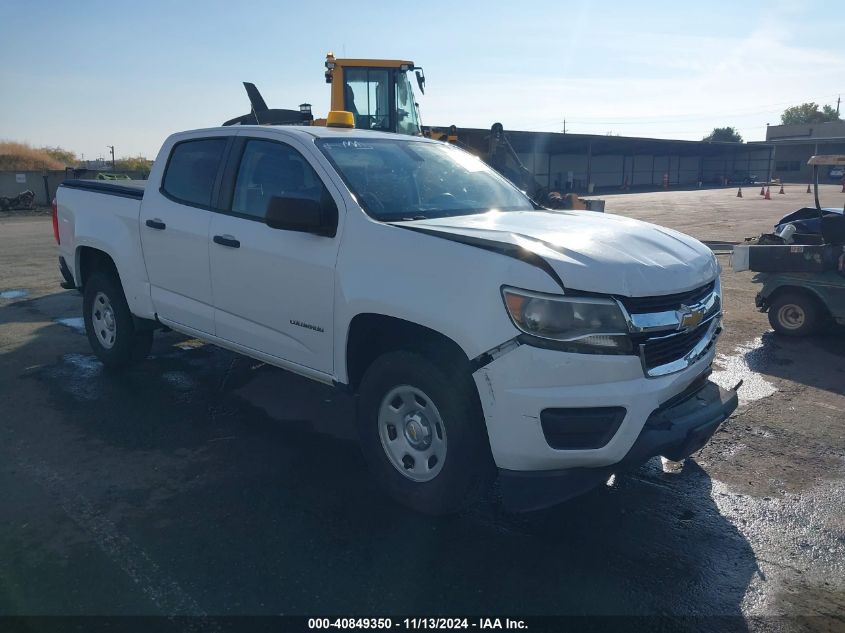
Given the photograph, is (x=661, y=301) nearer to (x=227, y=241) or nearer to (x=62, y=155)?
(x=227, y=241)

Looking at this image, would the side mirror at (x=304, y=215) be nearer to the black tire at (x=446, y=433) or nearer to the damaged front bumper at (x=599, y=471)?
the black tire at (x=446, y=433)

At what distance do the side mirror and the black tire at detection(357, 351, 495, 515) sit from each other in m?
0.82

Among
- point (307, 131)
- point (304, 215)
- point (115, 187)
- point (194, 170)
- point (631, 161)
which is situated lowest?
point (304, 215)

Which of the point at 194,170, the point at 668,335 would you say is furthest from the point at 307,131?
the point at 668,335

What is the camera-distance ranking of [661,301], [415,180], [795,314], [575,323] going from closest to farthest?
[575,323] → [661,301] → [415,180] → [795,314]

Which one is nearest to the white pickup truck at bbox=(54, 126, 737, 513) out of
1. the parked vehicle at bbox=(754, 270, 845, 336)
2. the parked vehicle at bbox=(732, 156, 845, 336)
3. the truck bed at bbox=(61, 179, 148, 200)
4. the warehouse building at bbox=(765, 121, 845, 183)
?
the truck bed at bbox=(61, 179, 148, 200)

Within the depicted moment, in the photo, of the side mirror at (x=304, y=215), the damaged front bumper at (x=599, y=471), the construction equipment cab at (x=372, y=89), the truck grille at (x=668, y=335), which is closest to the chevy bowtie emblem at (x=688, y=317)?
the truck grille at (x=668, y=335)

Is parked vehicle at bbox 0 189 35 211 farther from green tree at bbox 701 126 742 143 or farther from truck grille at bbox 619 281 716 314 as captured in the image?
green tree at bbox 701 126 742 143

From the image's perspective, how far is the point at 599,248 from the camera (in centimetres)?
325

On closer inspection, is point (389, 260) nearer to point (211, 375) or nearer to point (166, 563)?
point (166, 563)

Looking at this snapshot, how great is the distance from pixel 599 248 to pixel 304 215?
5.20 ft

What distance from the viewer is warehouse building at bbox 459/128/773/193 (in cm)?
4847

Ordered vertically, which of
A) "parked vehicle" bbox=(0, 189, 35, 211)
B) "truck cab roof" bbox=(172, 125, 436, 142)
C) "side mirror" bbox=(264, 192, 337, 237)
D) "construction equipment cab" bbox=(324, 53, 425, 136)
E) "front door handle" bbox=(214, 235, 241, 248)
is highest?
"construction equipment cab" bbox=(324, 53, 425, 136)

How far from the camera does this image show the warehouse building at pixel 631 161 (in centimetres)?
4847
